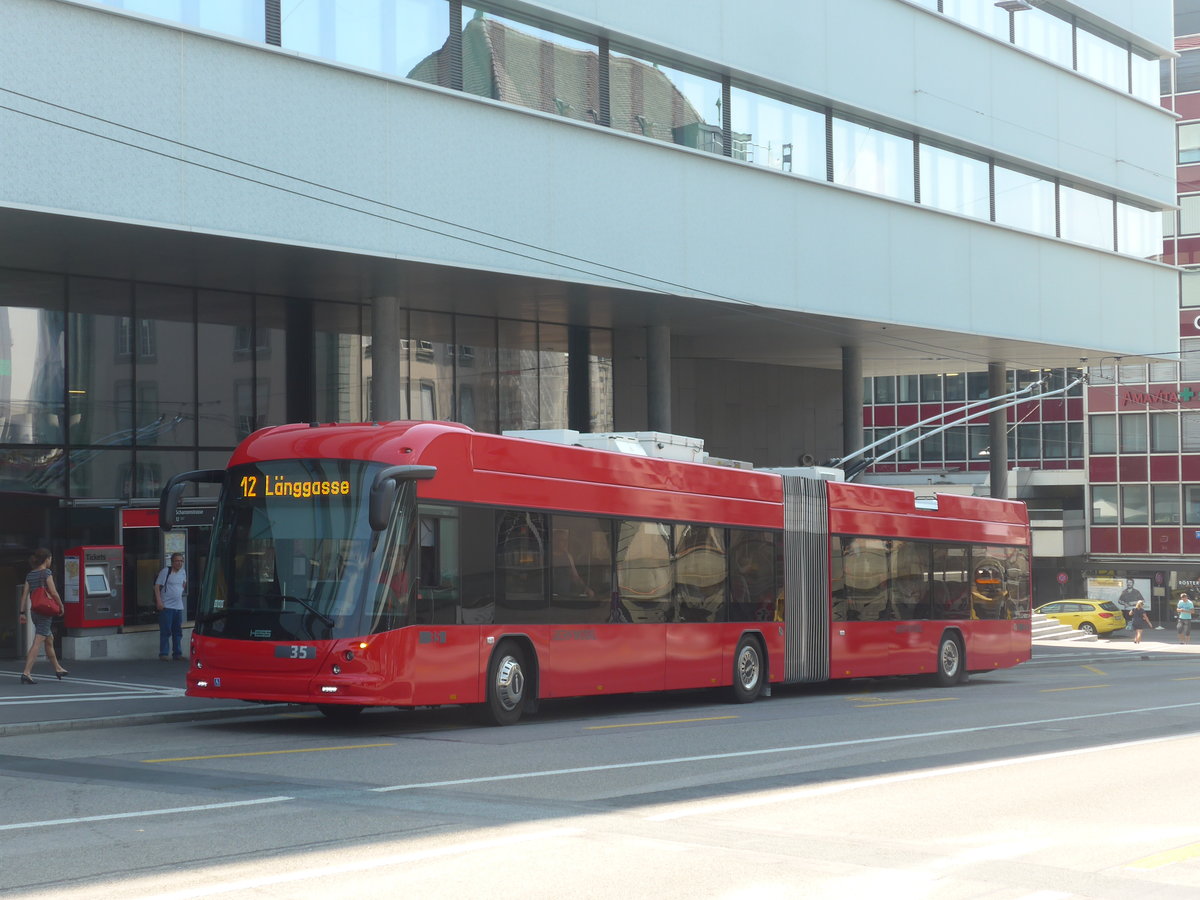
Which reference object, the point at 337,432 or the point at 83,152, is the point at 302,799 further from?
the point at 83,152

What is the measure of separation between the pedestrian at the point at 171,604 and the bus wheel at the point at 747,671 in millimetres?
9006

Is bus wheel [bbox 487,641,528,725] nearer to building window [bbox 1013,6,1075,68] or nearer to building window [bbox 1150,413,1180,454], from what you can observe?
building window [bbox 1013,6,1075,68]

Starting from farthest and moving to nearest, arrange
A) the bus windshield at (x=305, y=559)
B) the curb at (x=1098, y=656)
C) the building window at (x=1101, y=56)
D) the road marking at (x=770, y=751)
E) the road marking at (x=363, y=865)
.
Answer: the building window at (x=1101, y=56), the curb at (x=1098, y=656), the bus windshield at (x=305, y=559), the road marking at (x=770, y=751), the road marking at (x=363, y=865)

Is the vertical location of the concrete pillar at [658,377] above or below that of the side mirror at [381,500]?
above

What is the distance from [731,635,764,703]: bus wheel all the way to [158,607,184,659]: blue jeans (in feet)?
29.7

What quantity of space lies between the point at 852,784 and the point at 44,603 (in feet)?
39.0

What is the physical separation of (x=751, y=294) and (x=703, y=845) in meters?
20.4

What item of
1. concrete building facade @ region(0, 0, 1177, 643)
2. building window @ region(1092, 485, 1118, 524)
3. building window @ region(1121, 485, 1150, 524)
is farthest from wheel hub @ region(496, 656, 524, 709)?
building window @ region(1092, 485, 1118, 524)

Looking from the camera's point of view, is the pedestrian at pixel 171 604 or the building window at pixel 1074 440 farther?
the building window at pixel 1074 440

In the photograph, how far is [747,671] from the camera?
20.4 meters

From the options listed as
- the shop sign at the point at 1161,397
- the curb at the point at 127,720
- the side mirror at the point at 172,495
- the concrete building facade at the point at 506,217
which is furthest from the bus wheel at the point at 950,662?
the shop sign at the point at 1161,397

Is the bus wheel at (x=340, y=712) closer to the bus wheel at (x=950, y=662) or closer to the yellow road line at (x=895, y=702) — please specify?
the yellow road line at (x=895, y=702)

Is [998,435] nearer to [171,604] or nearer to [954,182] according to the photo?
[954,182]

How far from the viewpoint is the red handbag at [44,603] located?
18938mm
